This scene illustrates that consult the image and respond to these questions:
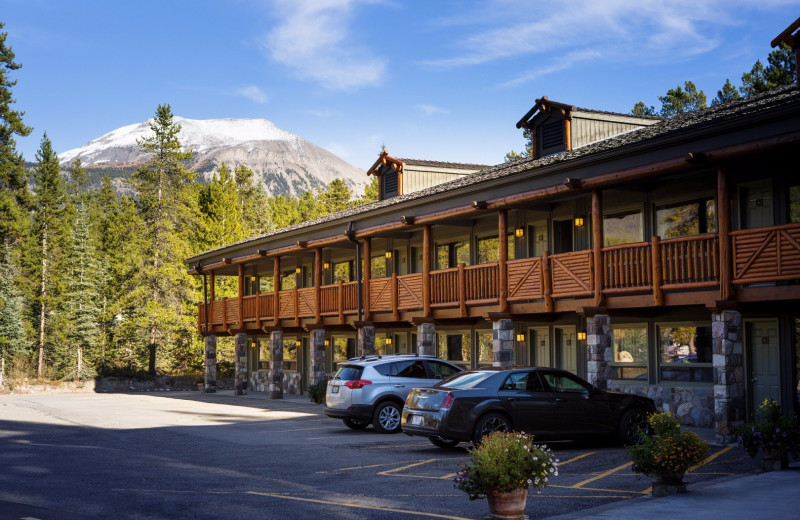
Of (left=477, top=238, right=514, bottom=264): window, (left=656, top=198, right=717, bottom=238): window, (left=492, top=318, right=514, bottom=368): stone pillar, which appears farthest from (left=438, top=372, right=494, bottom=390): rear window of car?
(left=477, top=238, right=514, bottom=264): window

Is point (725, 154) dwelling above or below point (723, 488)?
above

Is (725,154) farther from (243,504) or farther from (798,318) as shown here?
(243,504)

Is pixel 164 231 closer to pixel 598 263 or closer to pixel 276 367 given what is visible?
pixel 276 367

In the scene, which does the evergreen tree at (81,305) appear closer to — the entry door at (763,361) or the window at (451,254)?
the window at (451,254)

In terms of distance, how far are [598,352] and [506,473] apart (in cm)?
1160

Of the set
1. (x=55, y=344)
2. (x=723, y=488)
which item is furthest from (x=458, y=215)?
(x=55, y=344)

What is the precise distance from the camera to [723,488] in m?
11.2

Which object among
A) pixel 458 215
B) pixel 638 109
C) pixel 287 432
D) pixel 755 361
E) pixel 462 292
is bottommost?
pixel 287 432

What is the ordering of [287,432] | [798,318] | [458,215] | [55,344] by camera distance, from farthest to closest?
1. [55,344]
2. [458,215]
3. [287,432]
4. [798,318]

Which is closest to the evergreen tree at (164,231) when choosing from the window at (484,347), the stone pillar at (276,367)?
the stone pillar at (276,367)

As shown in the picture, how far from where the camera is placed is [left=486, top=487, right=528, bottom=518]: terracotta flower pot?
8969 millimetres

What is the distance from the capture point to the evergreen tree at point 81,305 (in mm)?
57625

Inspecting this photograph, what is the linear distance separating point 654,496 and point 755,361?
10098mm

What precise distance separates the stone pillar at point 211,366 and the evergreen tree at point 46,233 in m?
23.4
